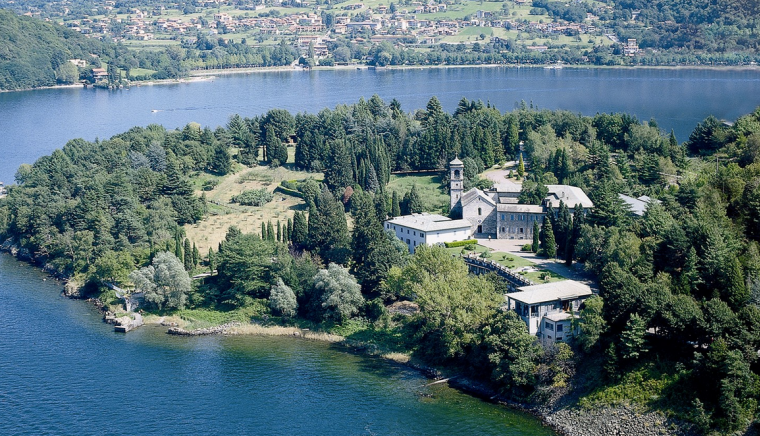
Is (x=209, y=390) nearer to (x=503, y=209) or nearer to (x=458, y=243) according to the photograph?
(x=458, y=243)

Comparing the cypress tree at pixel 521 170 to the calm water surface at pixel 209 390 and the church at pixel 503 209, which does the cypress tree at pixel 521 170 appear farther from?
the calm water surface at pixel 209 390

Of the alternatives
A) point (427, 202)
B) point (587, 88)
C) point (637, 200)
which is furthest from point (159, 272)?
point (587, 88)

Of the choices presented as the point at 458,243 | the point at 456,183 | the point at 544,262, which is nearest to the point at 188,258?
the point at 458,243

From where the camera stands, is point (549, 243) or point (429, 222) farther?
point (429, 222)

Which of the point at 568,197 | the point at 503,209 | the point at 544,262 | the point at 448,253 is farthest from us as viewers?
the point at 568,197

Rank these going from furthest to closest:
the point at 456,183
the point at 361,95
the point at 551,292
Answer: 1. the point at 361,95
2. the point at 456,183
3. the point at 551,292

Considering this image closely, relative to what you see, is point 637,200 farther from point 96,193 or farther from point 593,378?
point 96,193

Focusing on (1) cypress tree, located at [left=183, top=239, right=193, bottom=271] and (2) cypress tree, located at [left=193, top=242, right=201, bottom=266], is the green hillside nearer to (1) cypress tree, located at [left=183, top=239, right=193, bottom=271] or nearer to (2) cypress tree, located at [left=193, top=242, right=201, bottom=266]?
(2) cypress tree, located at [left=193, top=242, right=201, bottom=266]
